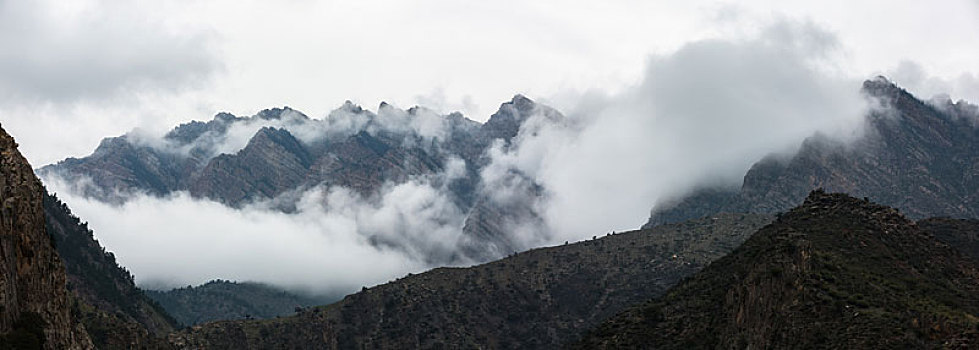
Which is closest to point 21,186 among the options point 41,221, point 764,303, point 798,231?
point 41,221

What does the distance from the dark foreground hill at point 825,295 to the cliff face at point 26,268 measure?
237 ft

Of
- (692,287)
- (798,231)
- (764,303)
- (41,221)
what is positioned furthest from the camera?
(692,287)

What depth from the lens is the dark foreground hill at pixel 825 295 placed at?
303ft

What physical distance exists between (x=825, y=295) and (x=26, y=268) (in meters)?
79.5

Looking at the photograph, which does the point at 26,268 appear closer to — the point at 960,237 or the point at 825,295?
the point at 825,295

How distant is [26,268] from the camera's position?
262 ft

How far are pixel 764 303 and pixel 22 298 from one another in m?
76.2

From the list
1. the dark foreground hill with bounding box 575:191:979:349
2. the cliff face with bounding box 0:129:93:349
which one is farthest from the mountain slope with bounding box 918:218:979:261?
the cliff face with bounding box 0:129:93:349

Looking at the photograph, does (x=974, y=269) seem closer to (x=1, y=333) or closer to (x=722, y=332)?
(x=722, y=332)

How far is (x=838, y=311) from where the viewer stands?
97.2 m

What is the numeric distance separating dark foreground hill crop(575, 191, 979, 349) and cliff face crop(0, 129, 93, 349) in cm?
7228

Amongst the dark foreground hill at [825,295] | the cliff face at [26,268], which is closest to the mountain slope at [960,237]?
the dark foreground hill at [825,295]

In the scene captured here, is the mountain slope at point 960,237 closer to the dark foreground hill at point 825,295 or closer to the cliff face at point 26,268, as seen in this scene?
the dark foreground hill at point 825,295

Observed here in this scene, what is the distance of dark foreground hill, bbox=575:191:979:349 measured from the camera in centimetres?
9238
